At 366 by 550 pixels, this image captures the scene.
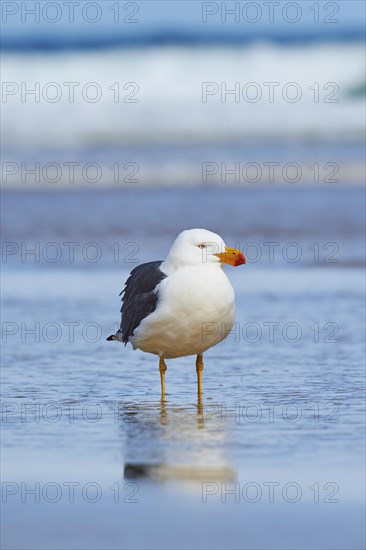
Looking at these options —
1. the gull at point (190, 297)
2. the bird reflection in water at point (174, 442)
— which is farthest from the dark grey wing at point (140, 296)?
the bird reflection in water at point (174, 442)

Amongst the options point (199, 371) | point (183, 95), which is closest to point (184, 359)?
point (199, 371)

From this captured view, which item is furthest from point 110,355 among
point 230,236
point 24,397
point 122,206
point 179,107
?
point 179,107

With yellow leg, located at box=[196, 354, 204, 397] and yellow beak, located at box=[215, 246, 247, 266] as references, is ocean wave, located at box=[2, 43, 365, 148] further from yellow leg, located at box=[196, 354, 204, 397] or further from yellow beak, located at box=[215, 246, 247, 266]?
yellow beak, located at box=[215, 246, 247, 266]

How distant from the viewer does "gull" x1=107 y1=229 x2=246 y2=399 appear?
682cm

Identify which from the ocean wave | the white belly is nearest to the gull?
the white belly

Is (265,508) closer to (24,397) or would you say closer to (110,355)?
(24,397)

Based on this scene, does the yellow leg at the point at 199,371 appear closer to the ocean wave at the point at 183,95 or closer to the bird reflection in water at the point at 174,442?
the bird reflection in water at the point at 174,442

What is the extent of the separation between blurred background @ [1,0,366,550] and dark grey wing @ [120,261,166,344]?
0.36 meters

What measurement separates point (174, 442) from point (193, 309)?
1.03 meters

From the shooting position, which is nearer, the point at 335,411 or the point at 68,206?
the point at 335,411

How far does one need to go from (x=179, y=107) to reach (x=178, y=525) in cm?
2864

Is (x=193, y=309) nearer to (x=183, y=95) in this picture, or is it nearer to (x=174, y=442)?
(x=174, y=442)

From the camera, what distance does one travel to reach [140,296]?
712 cm

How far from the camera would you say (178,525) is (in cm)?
466
